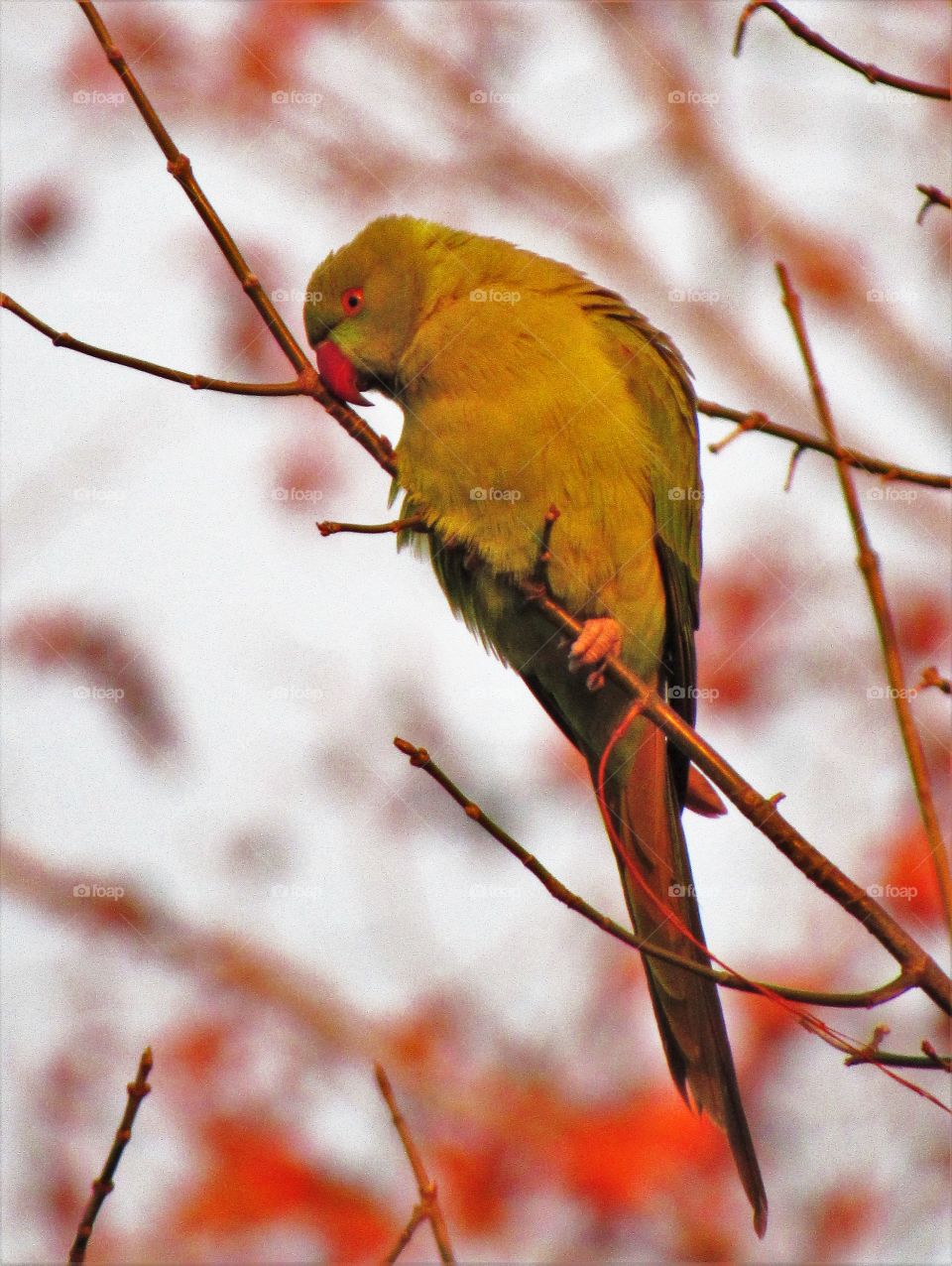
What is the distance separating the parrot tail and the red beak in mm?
1420

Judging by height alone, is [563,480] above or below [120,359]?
above

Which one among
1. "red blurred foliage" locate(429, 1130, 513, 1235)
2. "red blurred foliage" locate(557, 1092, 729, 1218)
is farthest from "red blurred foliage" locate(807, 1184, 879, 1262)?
"red blurred foliage" locate(429, 1130, 513, 1235)

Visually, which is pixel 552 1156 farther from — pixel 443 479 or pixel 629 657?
pixel 443 479

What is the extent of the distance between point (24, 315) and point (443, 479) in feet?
4.64
